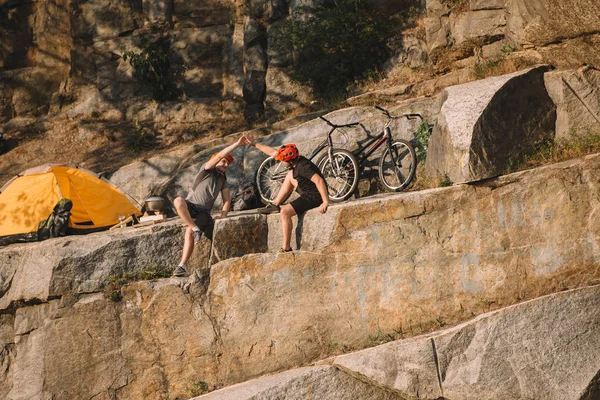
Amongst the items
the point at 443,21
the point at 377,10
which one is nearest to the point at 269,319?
the point at 443,21

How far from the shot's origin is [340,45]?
61.2 feet

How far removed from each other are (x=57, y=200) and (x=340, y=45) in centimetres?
726

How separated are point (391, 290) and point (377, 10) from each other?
9547 mm

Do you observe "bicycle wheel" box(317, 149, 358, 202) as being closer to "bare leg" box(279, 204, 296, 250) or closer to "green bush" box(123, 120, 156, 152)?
"bare leg" box(279, 204, 296, 250)

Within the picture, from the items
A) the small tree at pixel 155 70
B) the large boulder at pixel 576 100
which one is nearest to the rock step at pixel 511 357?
the large boulder at pixel 576 100

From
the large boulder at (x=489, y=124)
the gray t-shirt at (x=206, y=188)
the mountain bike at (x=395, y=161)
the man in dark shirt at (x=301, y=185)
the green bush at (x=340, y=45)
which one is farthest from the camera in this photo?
the green bush at (x=340, y=45)

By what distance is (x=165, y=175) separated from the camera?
55.2ft

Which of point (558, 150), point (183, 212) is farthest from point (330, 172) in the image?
point (558, 150)

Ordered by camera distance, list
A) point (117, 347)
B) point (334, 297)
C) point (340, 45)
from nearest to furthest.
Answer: point (334, 297) < point (117, 347) < point (340, 45)

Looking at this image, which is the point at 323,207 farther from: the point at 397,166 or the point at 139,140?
the point at 139,140

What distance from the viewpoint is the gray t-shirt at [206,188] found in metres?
12.7

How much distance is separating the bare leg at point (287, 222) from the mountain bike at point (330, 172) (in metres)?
1.58

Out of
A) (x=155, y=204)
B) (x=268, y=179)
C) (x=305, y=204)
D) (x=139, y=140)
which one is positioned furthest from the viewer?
(x=139, y=140)

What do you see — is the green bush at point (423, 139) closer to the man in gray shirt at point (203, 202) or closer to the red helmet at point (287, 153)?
the red helmet at point (287, 153)
